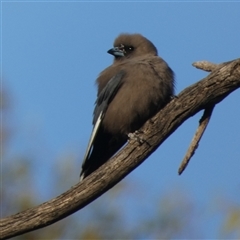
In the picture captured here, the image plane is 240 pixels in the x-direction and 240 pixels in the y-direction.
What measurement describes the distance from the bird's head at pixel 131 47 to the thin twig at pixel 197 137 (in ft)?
4.56

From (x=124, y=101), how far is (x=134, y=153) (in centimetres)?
83

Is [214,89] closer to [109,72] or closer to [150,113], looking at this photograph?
[150,113]

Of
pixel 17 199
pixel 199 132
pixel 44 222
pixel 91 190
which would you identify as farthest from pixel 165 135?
pixel 17 199

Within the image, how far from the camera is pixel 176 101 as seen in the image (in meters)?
5.62

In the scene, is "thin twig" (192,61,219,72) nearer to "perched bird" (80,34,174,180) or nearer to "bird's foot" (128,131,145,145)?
"perched bird" (80,34,174,180)

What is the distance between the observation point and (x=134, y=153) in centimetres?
562

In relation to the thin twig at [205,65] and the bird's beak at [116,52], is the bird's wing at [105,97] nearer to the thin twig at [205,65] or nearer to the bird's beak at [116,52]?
the bird's beak at [116,52]

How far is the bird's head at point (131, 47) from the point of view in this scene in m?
6.98

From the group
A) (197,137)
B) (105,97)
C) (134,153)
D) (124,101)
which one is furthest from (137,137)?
(105,97)

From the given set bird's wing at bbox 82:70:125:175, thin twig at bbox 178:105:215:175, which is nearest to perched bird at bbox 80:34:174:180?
bird's wing at bbox 82:70:125:175

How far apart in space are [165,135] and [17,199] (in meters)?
4.47

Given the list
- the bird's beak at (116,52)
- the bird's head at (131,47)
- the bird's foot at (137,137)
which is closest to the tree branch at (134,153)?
the bird's foot at (137,137)

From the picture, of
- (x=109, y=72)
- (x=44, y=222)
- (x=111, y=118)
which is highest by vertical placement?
(x=109, y=72)

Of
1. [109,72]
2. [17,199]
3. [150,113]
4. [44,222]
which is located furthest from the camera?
[17,199]
